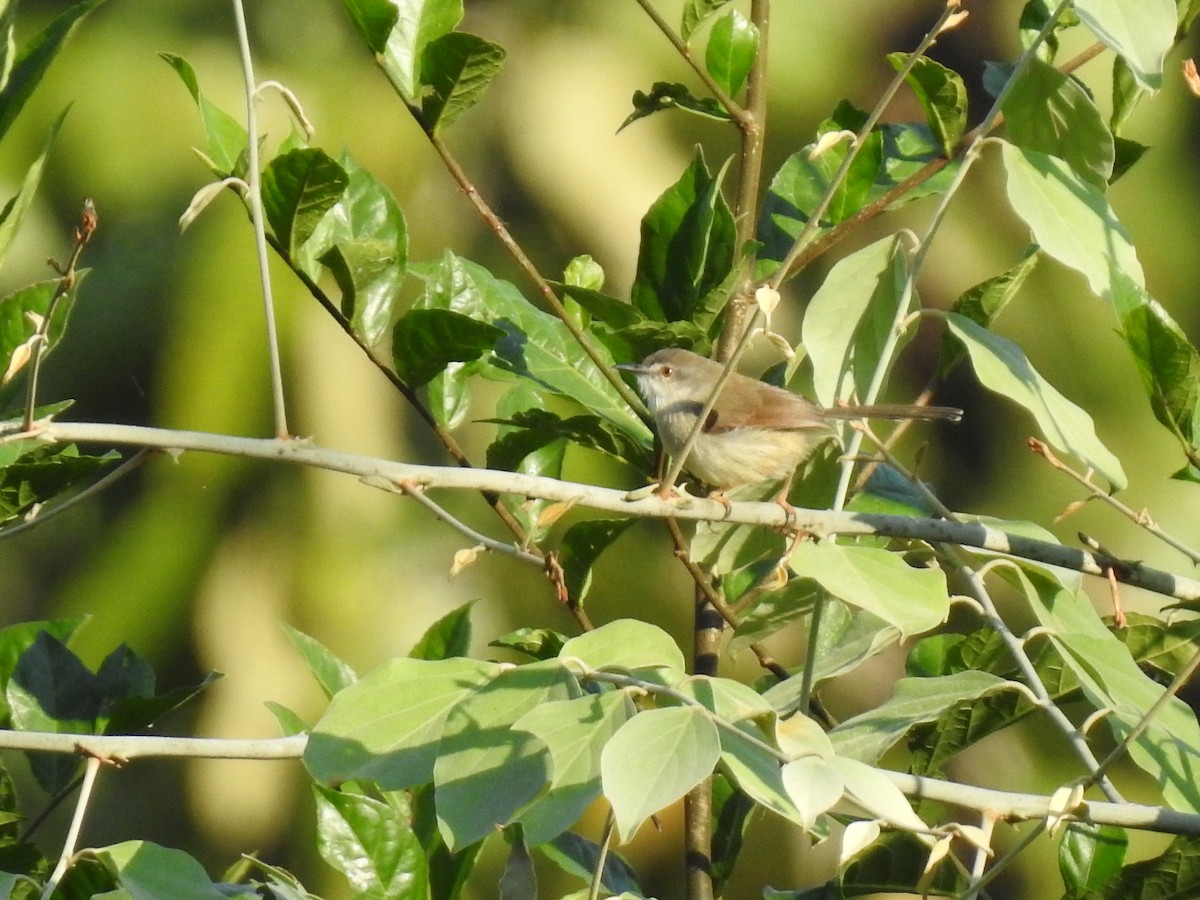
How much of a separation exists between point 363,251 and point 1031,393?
1.05 metres

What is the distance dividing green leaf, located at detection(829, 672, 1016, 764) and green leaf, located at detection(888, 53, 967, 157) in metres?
1.11

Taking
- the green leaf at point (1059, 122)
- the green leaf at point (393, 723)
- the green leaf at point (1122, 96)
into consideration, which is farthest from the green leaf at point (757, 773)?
the green leaf at point (1122, 96)

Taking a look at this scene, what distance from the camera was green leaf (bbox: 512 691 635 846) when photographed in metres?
1.18

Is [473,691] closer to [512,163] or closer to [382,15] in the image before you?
[382,15]

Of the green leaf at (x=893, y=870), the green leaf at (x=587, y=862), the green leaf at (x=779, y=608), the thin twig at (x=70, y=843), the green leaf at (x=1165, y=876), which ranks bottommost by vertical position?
the green leaf at (x=893, y=870)

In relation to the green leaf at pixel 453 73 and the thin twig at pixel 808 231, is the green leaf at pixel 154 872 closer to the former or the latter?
the thin twig at pixel 808 231

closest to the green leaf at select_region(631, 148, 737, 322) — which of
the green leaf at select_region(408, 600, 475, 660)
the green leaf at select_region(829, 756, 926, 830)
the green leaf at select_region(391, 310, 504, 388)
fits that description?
the green leaf at select_region(391, 310, 504, 388)

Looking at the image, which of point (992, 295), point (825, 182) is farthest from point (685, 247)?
point (992, 295)

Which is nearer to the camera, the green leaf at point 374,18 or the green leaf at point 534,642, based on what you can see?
the green leaf at point 374,18

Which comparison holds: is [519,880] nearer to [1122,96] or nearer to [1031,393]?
[1031,393]

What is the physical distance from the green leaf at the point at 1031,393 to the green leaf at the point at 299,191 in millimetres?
919

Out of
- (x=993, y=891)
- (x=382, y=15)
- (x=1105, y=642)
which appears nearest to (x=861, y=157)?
(x=382, y=15)

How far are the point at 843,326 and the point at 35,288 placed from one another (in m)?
1.28

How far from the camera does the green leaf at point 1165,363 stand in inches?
72.1
